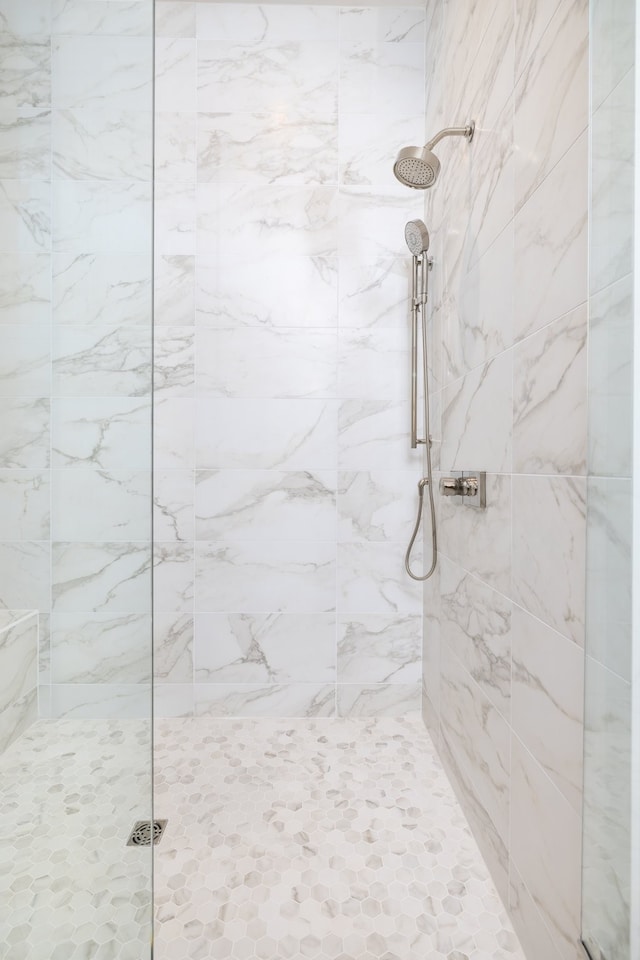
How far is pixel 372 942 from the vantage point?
3.33 feet

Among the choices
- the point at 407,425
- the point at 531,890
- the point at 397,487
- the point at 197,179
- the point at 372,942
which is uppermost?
the point at 197,179

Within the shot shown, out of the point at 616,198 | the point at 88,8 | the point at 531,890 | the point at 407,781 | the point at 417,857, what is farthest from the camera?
the point at 407,781

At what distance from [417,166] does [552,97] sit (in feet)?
1.89

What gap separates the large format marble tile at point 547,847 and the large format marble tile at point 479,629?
14 centimetres

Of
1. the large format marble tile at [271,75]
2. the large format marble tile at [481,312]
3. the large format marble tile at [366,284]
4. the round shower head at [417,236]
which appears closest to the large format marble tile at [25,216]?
the large format marble tile at [481,312]

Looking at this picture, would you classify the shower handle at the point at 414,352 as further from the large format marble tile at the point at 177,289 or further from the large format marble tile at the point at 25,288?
the large format marble tile at the point at 25,288

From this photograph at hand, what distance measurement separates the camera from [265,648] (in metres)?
1.95

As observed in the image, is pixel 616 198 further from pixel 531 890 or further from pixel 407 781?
pixel 407 781

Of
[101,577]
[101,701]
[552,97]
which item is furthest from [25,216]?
[552,97]

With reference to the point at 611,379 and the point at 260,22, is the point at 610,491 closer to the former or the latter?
the point at 611,379

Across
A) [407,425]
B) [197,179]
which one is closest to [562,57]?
[407,425]

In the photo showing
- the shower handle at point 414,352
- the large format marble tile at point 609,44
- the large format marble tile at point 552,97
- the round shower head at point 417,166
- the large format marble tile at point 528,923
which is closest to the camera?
the large format marble tile at point 609,44

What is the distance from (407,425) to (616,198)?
1387 millimetres

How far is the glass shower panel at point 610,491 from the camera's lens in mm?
561
